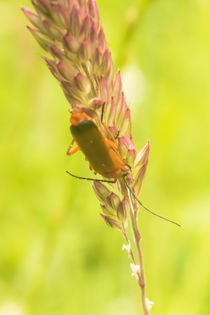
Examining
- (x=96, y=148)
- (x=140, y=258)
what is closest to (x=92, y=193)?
(x=96, y=148)

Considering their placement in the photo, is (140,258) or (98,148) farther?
(98,148)

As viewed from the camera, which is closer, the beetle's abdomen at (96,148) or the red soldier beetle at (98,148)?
the red soldier beetle at (98,148)

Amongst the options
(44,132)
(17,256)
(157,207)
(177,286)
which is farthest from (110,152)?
(44,132)

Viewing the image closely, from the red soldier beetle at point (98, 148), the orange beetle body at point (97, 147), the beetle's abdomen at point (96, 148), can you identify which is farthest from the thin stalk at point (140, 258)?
the beetle's abdomen at point (96, 148)

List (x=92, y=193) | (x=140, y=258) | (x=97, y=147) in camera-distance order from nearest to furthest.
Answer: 1. (x=140, y=258)
2. (x=97, y=147)
3. (x=92, y=193)

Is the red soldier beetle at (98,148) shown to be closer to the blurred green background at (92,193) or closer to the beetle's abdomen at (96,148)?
the beetle's abdomen at (96,148)

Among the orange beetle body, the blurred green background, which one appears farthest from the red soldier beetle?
the blurred green background

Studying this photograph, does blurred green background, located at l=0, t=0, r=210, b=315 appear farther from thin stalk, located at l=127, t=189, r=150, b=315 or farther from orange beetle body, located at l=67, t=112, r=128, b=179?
thin stalk, located at l=127, t=189, r=150, b=315

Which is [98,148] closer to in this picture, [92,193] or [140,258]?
[140,258]
